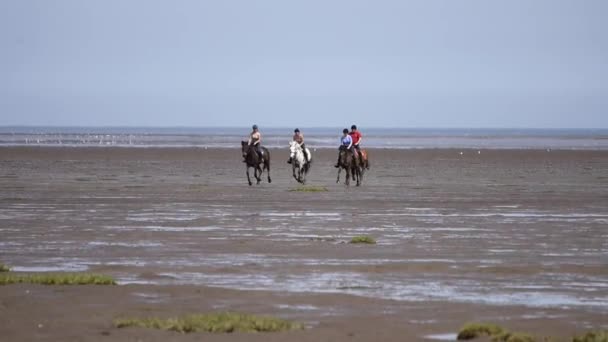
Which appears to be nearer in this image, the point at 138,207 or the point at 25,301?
the point at 25,301

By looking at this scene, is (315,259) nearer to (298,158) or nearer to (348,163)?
(348,163)

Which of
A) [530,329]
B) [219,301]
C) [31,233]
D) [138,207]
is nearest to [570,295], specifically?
[530,329]

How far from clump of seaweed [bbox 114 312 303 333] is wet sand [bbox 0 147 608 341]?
0.21m

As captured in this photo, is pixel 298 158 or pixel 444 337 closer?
pixel 444 337

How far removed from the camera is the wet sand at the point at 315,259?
40.6 feet

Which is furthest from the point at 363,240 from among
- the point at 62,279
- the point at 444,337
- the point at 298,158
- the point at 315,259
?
the point at 298,158

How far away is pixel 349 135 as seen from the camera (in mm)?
42312

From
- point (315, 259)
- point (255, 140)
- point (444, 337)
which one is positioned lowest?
point (315, 259)

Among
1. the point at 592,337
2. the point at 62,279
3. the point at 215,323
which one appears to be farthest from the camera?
the point at 62,279

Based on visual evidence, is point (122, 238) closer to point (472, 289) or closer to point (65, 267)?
point (65, 267)

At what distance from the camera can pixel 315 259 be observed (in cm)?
1758

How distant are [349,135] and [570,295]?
93.2ft

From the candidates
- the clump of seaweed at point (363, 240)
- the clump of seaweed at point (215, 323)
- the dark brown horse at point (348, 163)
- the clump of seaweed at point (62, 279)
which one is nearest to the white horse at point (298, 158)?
the dark brown horse at point (348, 163)

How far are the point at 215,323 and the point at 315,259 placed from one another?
600cm
